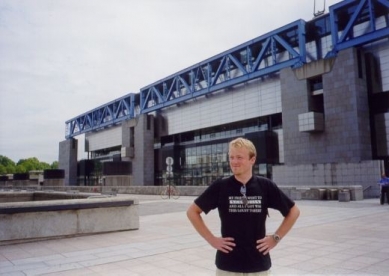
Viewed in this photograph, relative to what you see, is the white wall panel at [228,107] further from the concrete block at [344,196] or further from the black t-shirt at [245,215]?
the black t-shirt at [245,215]

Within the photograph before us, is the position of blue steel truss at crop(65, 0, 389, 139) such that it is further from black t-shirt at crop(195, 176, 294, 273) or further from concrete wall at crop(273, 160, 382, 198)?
black t-shirt at crop(195, 176, 294, 273)

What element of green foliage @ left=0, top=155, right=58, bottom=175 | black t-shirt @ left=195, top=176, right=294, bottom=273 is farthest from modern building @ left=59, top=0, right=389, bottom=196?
green foliage @ left=0, top=155, right=58, bottom=175

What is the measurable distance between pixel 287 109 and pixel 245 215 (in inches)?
1366

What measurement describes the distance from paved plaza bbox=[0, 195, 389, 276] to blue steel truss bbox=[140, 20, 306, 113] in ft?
96.9

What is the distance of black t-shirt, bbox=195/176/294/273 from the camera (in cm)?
276

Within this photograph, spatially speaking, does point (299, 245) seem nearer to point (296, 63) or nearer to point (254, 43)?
point (296, 63)

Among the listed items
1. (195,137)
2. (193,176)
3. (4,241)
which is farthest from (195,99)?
(4,241)

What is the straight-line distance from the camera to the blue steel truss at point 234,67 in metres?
38.2

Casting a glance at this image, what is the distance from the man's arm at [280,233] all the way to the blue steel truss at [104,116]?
200 feet

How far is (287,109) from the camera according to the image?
36.0 metres

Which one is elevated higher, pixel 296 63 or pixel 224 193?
pixel 296 63

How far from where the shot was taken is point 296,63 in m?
35.9

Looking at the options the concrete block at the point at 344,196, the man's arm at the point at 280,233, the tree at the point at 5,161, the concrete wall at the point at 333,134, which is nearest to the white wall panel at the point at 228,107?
the concrete wall at the point at 333,134

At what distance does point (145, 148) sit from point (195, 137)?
889 centimetres
